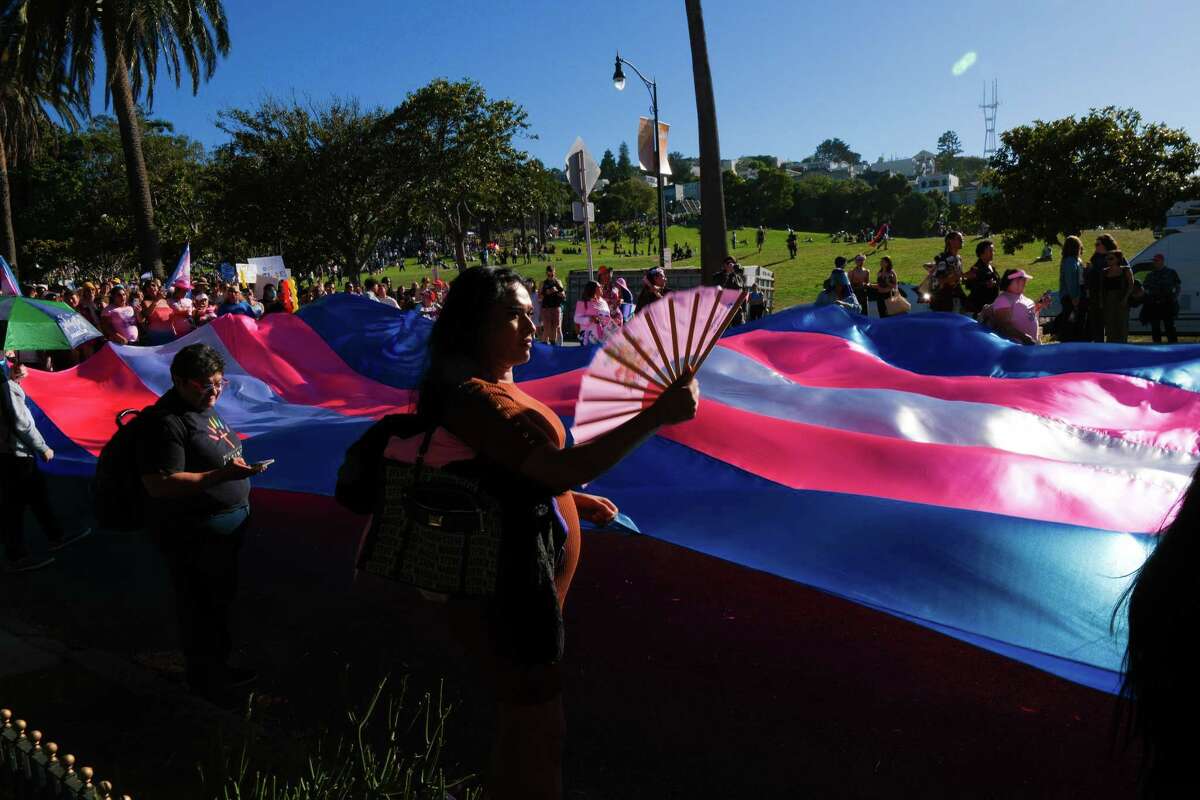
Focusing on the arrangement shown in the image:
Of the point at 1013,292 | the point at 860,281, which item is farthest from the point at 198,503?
the point at 860,281

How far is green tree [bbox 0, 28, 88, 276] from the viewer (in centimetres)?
2405

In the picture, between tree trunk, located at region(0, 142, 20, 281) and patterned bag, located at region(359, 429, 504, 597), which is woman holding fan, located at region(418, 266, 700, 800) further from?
tree trunk, located at region(0, 142, 20, 281)

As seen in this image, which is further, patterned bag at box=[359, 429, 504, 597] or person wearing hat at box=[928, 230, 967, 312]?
person wearing hat at box=[928, 230, 967, 312]

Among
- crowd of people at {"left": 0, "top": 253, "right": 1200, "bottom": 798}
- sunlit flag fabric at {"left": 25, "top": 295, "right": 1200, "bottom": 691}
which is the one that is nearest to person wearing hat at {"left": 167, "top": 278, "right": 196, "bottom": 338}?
sunlit flag fabric at {"left": 25, "top": 295, "right": 1200, "bottom": 691}

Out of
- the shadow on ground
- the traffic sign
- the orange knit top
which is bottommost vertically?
the shadow on ground

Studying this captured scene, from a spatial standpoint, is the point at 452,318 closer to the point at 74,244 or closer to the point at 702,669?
the point at 702,669

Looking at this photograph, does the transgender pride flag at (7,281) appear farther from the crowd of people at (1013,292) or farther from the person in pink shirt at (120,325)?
the crowd of people at (1013,292)

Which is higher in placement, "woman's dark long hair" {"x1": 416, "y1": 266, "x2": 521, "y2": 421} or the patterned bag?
"woman's dark long hair" {"x1": 416, "y1": 266, "x2": 521, "y2": 421}

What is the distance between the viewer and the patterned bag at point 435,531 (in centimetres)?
221

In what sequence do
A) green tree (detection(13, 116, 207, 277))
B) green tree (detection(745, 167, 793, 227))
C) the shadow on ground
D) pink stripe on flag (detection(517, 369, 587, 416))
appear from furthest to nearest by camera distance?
green tree (detection(745, 167, 793, 227))
green tree (detection(13, 116, 207, 277))
pink stripe on flag (detection(517, 369, 587, 416))
the shadow on ground

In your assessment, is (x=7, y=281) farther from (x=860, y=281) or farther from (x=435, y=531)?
(x=435, y=531)

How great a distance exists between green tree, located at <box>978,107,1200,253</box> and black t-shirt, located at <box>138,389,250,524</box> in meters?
30.2

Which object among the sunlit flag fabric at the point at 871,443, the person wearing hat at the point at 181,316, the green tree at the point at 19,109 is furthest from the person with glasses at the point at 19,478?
the green tree at the point at 19,109

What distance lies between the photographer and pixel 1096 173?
28375 millimetres
